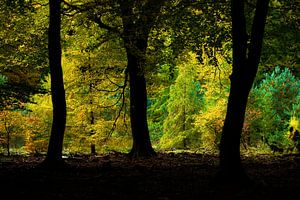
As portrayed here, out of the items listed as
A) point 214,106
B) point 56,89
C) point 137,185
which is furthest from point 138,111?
point 214,106

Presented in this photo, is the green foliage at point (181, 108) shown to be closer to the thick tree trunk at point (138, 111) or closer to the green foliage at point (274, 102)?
the green foliage at point (274, 102)

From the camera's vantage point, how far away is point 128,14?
38.0 feet

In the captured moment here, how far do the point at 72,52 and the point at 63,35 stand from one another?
9.69ft

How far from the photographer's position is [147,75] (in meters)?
16.0

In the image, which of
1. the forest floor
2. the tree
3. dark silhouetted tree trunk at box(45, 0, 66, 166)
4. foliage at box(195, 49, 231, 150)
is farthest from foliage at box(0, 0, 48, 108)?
foliage at box(195, 49, 231, 150)

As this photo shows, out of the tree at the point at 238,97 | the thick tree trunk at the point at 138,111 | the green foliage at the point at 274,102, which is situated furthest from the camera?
the green foliage at the point at 274,102

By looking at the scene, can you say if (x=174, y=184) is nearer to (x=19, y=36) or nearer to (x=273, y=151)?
(x=19, y=36)

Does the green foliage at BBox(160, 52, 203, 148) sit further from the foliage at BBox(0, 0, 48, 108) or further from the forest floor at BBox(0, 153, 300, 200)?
the forest floor at BBox(0, 153, 300, 200)

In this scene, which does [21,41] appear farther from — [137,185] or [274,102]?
[274,102]

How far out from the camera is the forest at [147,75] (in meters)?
8.37

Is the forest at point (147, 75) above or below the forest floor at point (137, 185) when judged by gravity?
above

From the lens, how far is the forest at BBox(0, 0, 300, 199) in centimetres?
837

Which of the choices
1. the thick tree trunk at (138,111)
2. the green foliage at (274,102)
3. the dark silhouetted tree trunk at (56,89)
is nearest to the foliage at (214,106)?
the green foliage at (274,102)

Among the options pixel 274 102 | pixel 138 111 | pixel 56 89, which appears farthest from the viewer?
pixel 274 102
